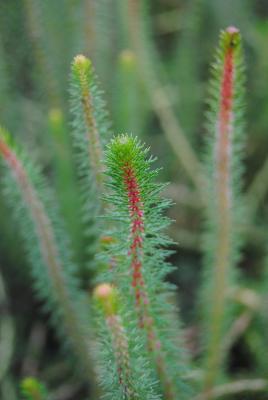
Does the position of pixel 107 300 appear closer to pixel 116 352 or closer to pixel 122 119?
pixel 116 352

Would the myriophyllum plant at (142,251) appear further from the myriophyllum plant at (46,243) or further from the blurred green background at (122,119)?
the blurred green background at (122,119)

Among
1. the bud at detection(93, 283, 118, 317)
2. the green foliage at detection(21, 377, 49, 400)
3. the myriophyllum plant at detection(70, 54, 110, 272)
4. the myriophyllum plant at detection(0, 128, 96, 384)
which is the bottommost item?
the green foliage at detection(21, 377, 49, 400)

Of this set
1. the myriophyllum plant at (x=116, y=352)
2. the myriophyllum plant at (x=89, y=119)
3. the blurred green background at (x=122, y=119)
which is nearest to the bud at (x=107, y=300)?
the myriophyllum plant at (x=116, y=352)

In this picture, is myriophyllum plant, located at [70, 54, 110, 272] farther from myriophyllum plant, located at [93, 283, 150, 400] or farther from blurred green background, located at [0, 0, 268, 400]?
blurred green background, located at [0, 0, 268, 400]

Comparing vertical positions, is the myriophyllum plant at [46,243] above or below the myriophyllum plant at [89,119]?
below

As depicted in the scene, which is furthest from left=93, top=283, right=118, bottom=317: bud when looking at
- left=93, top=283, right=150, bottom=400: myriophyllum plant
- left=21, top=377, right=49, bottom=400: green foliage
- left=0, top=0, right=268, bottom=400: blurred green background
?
left=0, top=0, right=268, bottom=400: blurred green background
